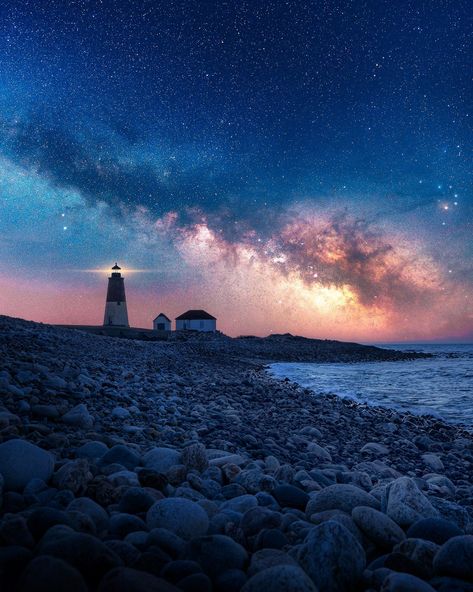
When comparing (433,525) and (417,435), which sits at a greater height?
(433,525)

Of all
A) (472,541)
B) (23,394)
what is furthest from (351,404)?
(472,541)

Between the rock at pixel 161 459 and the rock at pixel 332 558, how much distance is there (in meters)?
1.59

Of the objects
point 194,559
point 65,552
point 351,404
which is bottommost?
point 351,404

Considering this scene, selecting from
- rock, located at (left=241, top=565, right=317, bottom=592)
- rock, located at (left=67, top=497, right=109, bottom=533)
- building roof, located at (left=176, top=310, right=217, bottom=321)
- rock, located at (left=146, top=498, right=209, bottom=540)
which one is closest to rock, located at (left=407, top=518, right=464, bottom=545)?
rock, located at (left=241, top=565, right=317, bottom=592)

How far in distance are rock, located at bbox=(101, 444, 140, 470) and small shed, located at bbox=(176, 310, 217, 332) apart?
5713cm

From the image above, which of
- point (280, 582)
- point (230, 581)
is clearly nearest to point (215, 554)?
point (230, 581)

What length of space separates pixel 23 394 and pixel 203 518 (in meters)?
3.35

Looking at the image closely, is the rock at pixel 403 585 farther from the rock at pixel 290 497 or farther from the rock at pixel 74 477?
the rock at pixel 74 477

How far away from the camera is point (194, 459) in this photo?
347 centimetres

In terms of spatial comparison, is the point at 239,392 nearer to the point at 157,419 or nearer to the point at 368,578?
the point at 157,419

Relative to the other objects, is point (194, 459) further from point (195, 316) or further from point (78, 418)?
point (195, 316)

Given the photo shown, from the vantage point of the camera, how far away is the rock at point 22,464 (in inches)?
102

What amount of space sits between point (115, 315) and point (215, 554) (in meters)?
51.1

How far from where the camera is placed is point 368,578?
1.95 metres
